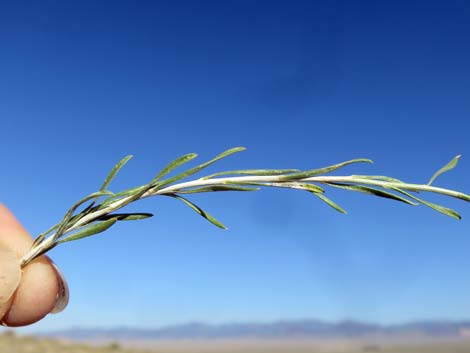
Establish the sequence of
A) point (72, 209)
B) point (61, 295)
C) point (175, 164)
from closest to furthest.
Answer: point (72, 209), point (175, 164), point (61, 295)

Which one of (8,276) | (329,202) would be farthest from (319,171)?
(8,276)

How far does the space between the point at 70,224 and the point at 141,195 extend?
298mm

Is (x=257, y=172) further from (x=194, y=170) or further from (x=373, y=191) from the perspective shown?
(x=373, y=191)

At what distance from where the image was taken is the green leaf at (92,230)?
209 centimetres

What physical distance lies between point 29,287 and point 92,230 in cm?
40

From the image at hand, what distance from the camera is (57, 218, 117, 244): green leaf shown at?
6.86ft

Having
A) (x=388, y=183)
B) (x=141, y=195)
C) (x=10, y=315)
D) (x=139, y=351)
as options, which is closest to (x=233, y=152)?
(x=141, y=195)

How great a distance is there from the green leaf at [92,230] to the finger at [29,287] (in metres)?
0.26

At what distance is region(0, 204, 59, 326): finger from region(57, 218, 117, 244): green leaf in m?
0.26

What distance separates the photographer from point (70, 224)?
2.18 meters

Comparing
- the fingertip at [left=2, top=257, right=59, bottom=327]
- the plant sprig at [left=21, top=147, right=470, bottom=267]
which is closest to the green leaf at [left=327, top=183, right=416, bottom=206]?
the plant sprig at [left=21, top=147, right=470, bottom=267]

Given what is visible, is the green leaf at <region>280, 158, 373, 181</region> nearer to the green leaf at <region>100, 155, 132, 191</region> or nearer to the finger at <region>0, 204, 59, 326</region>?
the green leaf at <region>100, 155, 132, 191</region>

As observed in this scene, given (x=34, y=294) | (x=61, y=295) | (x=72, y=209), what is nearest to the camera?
(x=72, y=209)

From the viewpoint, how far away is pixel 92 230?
2.13m
